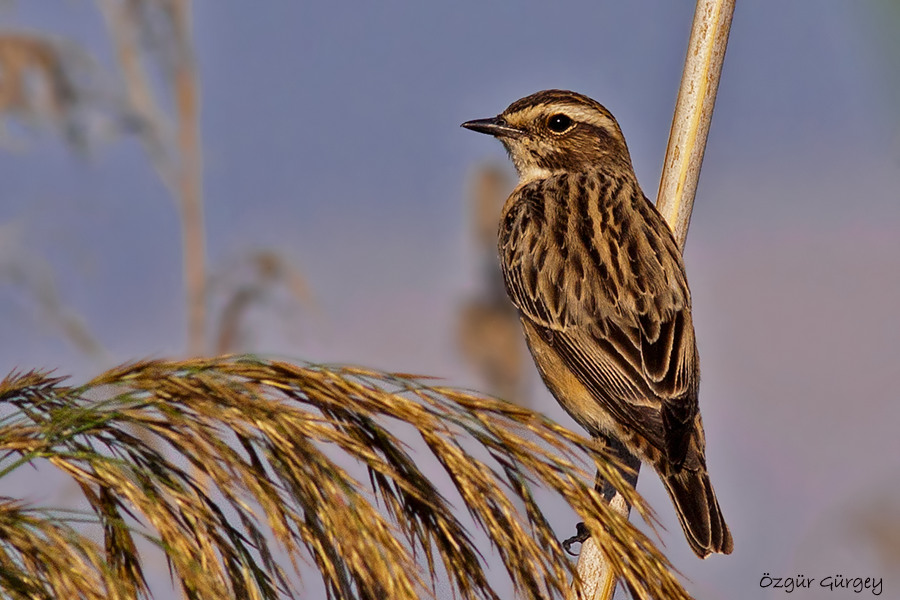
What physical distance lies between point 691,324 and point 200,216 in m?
2.63

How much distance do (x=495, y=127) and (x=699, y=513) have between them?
225cm

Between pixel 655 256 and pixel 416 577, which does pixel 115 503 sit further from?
pixel 655 256

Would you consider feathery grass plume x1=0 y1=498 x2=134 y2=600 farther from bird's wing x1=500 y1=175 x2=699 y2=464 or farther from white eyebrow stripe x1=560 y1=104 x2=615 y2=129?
white eyebrow stripe x1=560 y1=104 x2=615 y2=129

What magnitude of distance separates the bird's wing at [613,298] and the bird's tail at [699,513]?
0.09 m

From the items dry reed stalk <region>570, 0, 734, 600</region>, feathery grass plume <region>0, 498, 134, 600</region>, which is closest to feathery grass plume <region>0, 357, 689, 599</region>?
feathery grass plume <region>0, 498, 134, 600</region>

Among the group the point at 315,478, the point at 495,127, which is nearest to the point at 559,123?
the point at 495,127

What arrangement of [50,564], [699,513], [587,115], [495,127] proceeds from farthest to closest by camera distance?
[587,115]
[495,127]
[699,513]
[50,564]

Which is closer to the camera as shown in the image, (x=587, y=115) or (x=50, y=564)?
(x=50, y=564)

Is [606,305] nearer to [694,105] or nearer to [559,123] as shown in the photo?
[694,105]

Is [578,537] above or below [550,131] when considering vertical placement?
below

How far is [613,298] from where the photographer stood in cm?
432

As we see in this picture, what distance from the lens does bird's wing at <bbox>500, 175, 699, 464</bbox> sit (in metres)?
3.96

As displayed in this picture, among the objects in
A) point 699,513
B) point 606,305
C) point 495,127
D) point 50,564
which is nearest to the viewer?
point 50,564

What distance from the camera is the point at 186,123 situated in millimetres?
5988
